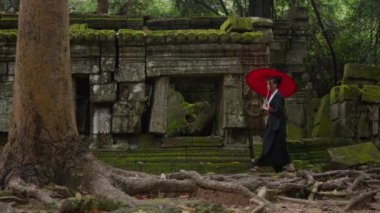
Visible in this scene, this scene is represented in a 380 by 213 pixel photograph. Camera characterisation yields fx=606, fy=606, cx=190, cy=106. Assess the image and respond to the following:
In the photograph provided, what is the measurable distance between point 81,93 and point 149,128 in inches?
63.8

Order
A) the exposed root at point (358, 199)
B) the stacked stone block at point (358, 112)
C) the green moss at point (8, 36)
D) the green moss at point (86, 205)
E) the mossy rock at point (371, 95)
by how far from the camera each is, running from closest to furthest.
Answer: the green moss at point (86, 205), the exposed root at point (358, 199), the green moss at point (8, 36), the mossy rock at point (371, 95), the stacked stone block at point (358, 112)

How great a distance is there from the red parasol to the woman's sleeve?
33 cm

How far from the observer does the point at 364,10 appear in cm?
1588

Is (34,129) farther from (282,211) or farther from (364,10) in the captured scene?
(364,10)

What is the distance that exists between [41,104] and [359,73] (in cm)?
986

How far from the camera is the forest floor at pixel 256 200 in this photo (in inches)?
185

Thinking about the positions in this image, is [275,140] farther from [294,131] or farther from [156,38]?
[294,131]

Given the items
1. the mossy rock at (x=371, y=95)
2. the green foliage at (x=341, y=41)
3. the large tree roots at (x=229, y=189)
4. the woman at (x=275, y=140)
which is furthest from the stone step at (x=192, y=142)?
the green foliage at (x=341, y=41)

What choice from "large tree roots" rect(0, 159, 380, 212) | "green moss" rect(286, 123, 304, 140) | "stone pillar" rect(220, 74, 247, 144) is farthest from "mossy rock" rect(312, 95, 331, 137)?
"large tree roots" rect(0, 159, 380, 212)

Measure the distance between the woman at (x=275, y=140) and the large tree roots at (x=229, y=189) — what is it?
5.32 feet

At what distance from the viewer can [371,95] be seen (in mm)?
12508

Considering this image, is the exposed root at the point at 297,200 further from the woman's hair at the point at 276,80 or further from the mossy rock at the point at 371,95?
the mossy rock at the point at 371,95

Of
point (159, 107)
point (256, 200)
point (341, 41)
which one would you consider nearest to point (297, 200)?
point (256, 200)

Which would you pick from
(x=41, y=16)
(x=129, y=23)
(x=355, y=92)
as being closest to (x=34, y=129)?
(x=41, y=16)
